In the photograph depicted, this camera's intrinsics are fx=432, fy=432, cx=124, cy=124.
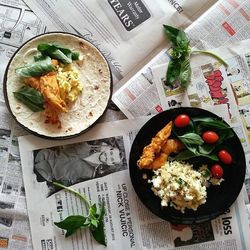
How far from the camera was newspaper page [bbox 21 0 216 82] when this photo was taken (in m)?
0.91

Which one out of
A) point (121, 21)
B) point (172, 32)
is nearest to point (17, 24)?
point (121, 21)

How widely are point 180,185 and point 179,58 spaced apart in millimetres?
268

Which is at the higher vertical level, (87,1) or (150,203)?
(87,1)

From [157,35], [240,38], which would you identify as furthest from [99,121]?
[240,38]

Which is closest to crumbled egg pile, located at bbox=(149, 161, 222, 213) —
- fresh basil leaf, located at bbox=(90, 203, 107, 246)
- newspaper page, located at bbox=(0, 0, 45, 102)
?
fresh basil leaf, located at bbox=(90, 203, 107, 246)

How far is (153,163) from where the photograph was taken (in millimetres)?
845

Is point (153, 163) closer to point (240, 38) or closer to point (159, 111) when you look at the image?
point (159, 111)

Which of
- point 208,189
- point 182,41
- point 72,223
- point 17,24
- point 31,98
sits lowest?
point 208,189

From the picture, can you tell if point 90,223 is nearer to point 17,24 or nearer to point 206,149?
point 206,149

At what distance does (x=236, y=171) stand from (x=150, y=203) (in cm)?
18

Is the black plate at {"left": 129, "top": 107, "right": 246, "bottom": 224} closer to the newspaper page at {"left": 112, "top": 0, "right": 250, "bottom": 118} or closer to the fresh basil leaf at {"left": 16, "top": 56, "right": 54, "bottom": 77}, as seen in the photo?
the newspaper page at {"left": 112, "top": 0, "right": 250, "bottom": 118}

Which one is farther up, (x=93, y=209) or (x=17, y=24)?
(x=17, y=24)

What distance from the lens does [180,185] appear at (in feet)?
2.66

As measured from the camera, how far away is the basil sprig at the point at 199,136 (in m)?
0.84
